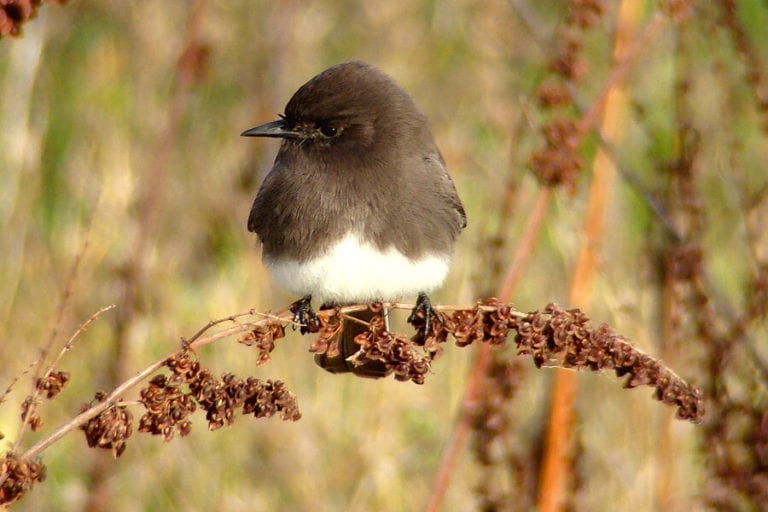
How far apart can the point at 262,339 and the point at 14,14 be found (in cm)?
88

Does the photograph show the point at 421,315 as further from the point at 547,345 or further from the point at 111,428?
the point at 111,428

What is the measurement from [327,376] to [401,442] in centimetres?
49

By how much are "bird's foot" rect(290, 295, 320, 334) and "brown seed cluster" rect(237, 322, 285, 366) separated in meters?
0.65

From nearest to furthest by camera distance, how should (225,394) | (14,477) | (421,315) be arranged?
(14,477), (225,394), (421,315)

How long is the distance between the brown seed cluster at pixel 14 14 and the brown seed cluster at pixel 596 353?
4.20 ft

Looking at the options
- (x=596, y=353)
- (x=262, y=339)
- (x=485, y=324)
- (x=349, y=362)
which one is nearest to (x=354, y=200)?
(x=349, y=362)

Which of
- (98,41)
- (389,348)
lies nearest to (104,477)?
(389,348)

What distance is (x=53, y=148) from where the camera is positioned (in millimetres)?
6754

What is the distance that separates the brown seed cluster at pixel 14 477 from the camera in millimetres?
2148

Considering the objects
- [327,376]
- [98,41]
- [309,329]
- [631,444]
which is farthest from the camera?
[98,41]

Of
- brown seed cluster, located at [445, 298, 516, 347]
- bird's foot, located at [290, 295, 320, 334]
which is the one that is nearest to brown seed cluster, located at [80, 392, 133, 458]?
brown seed cluster, located at [445, 298, 516, 347]

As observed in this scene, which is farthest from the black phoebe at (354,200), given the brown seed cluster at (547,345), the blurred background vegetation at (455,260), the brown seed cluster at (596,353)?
the brown seed cluster at (596,353)

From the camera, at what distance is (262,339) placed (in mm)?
2738

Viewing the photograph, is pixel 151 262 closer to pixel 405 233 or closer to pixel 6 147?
pixel 6 147
